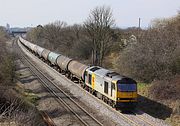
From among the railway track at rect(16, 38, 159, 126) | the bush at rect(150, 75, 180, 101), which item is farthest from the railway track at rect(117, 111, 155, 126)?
the bush at rect(150, 75, 180, 101)

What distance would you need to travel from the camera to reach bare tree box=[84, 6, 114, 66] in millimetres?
59062

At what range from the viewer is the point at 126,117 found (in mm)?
24859

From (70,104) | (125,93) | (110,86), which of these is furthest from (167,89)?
(70,104)

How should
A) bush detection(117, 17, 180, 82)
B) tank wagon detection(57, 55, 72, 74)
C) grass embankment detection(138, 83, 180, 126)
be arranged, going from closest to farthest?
grass embankment detection(138, 83, 180, 126) < bush detection(117, 17, 180, 82) < tank wagon detection(57, 55, 72, 74)

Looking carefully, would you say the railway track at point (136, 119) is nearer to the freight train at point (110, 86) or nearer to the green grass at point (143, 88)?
the freight train at point (110, 86)

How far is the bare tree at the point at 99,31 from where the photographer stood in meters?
59.1

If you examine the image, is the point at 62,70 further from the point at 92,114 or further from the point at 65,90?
the point at 92,114

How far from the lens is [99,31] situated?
5938cm

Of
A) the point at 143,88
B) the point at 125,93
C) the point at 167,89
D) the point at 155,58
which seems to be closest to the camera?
the point at 125,93

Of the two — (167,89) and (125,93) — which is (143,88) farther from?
(125,93)

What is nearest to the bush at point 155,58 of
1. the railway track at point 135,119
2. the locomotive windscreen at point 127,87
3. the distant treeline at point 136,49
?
the distant treeline at point 136,49

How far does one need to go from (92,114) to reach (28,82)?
20.0 meters

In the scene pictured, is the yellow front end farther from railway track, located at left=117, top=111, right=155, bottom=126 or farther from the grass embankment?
the grass embankment

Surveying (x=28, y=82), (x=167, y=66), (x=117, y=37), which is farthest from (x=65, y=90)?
(x=117, y=37)
